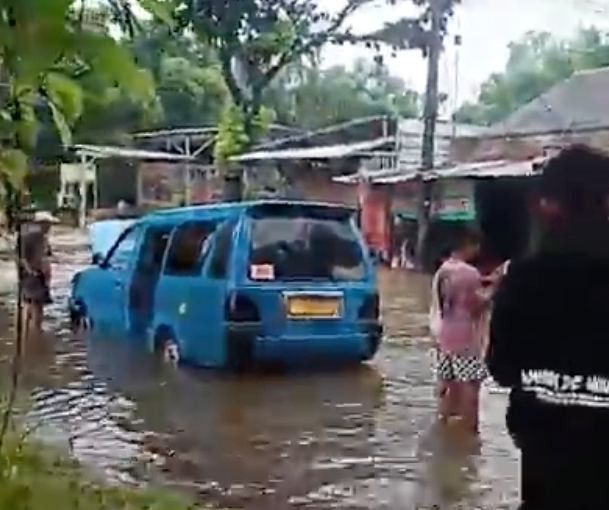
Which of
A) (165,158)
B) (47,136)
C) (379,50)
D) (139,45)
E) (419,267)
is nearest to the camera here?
(139,45)

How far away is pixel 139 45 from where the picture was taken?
2232 millimetres

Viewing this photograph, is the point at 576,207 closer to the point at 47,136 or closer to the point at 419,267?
the point at 47,136

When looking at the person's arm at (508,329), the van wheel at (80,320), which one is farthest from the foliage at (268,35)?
the person's arm at (508,329)

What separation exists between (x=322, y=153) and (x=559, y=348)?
30.3 metres

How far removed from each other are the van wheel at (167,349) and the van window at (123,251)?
56.6 inches

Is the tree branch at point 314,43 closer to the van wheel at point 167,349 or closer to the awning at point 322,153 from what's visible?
the awning at point 322,153

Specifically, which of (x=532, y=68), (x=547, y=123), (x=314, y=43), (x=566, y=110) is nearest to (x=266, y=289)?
(x=547, y=123)

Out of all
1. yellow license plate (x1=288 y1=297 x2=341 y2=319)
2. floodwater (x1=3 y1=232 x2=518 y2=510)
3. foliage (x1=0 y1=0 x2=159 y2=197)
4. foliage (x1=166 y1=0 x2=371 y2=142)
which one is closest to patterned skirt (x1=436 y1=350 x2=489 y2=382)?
floodwater (x1=3 y1=232 x2=518 y2=510)

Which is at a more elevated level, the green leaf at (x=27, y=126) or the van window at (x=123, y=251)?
the green leaf at (x=27, y=126)

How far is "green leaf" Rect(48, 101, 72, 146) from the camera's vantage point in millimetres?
2270

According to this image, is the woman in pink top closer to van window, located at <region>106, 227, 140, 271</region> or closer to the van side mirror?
van window, located at <region>106, 227, 140, 271</region>

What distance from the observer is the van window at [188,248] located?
1148 cm

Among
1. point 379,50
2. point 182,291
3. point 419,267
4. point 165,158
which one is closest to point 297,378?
point 182,291

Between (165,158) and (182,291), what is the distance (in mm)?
29127
